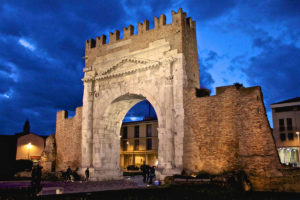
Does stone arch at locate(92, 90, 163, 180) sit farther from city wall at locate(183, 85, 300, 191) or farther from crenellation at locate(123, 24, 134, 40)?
city wall at locate(183, 85, 300, 191)

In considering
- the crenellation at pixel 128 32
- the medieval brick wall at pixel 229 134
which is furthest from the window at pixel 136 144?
the medieval brick wall at pixel 229 134

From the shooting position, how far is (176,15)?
15125 millimetres

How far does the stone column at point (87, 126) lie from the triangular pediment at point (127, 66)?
1192mm

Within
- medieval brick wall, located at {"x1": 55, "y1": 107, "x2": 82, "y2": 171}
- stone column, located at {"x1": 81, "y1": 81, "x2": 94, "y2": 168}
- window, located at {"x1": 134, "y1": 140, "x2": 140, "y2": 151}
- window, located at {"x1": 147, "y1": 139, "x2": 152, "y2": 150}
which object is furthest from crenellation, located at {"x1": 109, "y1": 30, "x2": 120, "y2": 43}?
window, located at {"x1": 134, "y1": 140, "x2": 140, "y2": 151}

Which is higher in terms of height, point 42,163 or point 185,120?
point 185,120

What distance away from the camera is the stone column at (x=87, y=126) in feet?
57.2

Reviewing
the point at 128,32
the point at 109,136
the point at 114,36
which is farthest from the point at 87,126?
the point at 128,32

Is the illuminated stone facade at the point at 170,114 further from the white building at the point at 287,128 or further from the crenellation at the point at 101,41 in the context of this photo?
the white building at the point at 287,128

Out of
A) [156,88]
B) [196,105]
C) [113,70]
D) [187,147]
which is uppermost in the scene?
[113,70]

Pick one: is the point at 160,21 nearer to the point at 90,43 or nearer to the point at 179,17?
the point at 179,17

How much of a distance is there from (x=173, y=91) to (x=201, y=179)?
509cm

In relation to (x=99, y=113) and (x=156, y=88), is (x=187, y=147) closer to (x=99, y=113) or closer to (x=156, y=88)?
(x=156, y=88)

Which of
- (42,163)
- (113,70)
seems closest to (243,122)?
(113,70)

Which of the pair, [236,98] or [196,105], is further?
[196,105]
